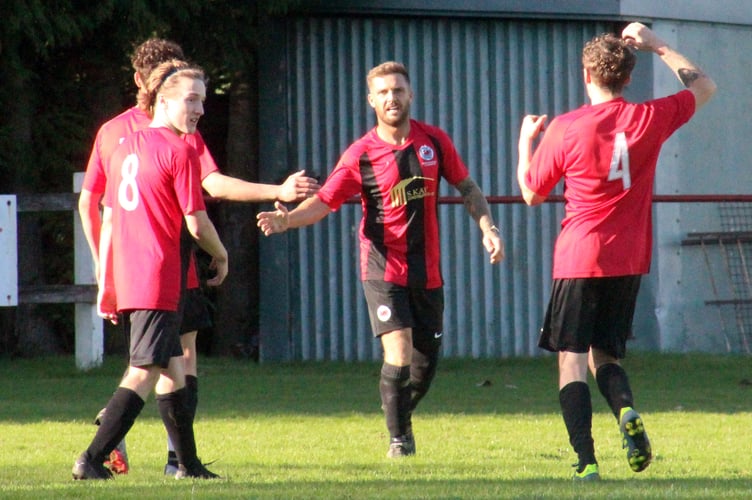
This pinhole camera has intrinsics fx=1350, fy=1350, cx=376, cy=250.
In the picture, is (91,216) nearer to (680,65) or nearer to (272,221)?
(272,221)

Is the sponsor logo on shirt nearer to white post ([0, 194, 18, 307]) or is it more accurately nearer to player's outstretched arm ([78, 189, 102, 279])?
player's outstretched arm ([78, 189, 102, 279])

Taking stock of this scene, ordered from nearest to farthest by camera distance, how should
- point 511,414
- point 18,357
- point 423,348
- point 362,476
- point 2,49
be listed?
1. point 362,476
2. point 423,348
3. point 511,414
4. point 2,49
5. point 18,357

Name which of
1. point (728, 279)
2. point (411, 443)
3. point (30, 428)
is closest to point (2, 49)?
point (30, 428)

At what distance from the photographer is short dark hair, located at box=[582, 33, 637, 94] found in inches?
237

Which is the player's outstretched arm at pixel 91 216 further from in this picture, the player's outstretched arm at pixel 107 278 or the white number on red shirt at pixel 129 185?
the white number on red shirt at pixel 129 185

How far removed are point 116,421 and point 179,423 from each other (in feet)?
1.18

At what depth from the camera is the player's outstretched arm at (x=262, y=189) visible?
21.2ft

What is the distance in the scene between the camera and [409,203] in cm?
732

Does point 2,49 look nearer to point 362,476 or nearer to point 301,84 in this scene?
point 301,84

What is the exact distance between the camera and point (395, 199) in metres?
7.30

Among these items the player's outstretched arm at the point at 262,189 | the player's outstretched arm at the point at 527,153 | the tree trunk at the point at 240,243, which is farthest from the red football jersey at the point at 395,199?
the tree trunk at the point at 240,243

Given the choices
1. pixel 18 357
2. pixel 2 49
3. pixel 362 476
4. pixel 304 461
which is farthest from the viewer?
pixel 18 357

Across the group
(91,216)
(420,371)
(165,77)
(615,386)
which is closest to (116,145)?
(91,216)

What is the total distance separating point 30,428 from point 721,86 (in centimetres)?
924
